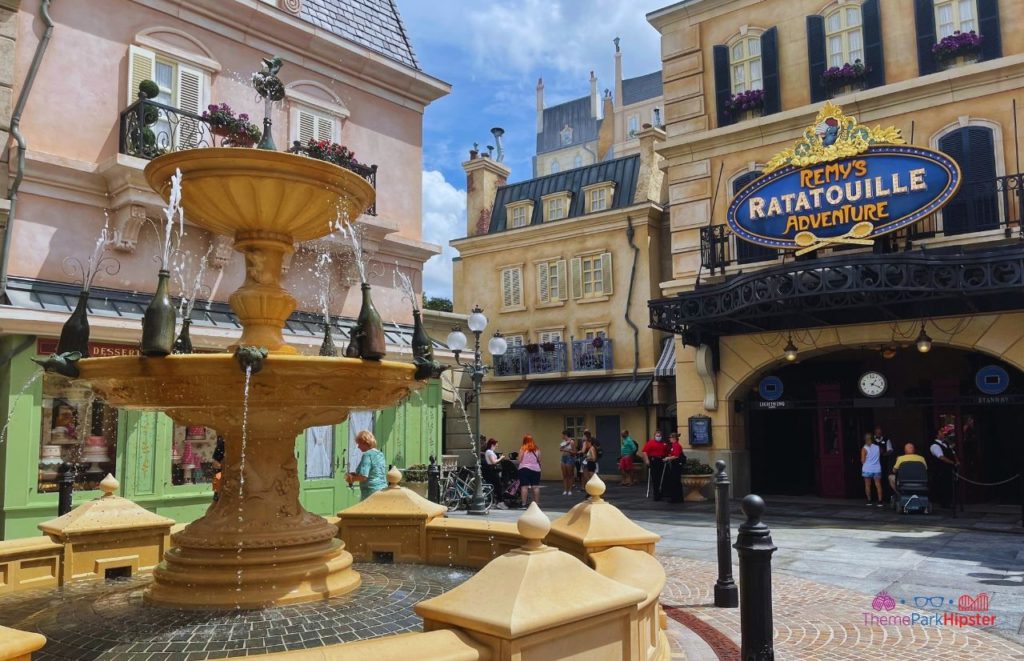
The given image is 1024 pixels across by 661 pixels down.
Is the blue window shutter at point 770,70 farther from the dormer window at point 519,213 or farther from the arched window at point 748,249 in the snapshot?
the dormer window at point 519,213

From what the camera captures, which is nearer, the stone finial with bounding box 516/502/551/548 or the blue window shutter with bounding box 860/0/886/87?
the stone finial with bounding box 516/502/551/548

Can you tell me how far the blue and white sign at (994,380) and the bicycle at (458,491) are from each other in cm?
1081

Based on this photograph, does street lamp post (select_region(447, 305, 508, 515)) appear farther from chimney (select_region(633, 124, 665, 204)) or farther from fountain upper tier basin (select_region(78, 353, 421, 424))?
chimney (select_region(633, 124, 665, 204))

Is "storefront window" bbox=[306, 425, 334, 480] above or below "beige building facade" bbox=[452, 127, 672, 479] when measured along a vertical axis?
below

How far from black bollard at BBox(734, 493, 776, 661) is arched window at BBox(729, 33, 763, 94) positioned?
17184mm

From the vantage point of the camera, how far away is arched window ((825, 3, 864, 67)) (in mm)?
17984

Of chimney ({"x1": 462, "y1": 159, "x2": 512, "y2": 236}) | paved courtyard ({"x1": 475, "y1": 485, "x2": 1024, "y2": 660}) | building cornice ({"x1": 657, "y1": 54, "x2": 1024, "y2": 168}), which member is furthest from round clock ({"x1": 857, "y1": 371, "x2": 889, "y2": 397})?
chimney ({"x1": 462, "y1": 159, "x2": 512, "y2": 236})

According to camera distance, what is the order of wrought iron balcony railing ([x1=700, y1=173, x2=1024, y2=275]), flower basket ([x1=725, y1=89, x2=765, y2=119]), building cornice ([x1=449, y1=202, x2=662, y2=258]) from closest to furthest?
1. wrought iron balcony railing ([x1=700, y1=173, x2=1024, y2=275])
2. flower basket ([x1=725, y1=89, x2=765, y2=119])
3. building cornice ([x1=449, y1=202, x2=662, y2=258])

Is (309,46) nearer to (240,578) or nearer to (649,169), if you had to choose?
(240,578)

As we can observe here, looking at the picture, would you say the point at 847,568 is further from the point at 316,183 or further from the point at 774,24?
the point at 774,24

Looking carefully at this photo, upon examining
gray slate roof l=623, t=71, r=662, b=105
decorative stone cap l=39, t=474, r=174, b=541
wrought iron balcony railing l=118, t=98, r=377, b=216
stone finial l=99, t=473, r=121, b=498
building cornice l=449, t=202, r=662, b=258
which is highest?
gray slate roof l=623, t=71, r=662, b=105

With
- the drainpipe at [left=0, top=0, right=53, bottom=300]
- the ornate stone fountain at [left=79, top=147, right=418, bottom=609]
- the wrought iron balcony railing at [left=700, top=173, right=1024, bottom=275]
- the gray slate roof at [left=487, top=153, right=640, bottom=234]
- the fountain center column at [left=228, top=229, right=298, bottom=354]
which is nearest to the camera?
the ornate stone fountain at [left=79, top=147, right=418, bottom=609]

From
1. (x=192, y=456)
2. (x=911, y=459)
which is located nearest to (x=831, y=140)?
(x=911, y=459)

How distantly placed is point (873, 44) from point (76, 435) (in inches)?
709
